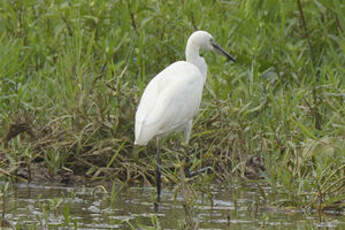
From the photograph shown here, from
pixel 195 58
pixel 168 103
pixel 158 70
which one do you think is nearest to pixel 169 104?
pixel 168 103

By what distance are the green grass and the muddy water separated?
15 centimetres

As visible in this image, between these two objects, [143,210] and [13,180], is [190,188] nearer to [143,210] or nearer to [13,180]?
[143,210]

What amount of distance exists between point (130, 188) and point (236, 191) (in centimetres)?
72

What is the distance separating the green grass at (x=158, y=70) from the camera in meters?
5.86

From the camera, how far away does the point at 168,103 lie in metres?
5.94

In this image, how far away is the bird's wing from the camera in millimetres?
5773

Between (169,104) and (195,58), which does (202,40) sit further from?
(169,104)

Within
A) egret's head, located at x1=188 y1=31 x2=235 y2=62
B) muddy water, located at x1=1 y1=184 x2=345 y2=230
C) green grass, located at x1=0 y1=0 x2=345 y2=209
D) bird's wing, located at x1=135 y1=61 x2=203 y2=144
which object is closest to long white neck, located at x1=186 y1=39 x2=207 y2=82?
egret's head, located at x1=188 y1=31 x2=235 y2=62

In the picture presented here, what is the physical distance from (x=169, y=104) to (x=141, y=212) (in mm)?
959

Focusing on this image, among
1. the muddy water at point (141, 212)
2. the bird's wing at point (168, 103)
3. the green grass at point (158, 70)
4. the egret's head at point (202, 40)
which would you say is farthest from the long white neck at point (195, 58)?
the muddy water at point (141, 212)

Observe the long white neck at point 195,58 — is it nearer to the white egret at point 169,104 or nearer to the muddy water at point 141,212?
the white egret at point 169,104

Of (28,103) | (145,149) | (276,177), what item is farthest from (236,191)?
(28,103)

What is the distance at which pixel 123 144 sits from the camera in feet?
20.2

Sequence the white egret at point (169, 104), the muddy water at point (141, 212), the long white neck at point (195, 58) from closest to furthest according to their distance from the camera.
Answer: the muddy water at point (141, 212)
the white egret at point (169, 104)
the long white neck at point (195, 58)
